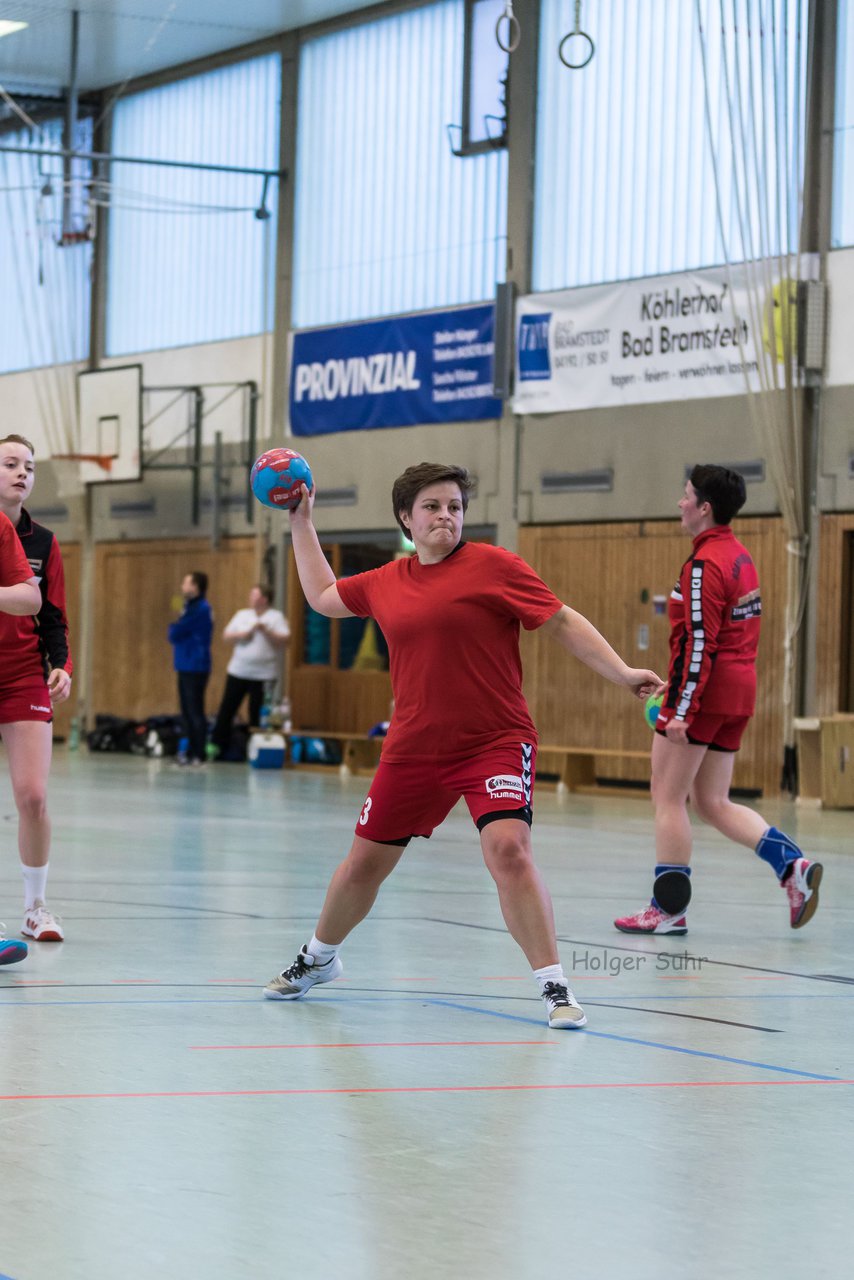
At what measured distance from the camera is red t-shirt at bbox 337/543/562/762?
555cm

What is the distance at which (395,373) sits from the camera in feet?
70.3

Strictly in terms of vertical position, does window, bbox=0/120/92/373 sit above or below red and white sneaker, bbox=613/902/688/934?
above

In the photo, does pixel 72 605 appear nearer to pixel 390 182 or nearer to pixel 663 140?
pixel 390 182

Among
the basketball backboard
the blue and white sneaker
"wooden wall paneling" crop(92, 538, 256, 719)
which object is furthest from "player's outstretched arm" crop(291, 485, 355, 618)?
the basketball backboard

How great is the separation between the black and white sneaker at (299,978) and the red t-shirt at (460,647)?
0.70m

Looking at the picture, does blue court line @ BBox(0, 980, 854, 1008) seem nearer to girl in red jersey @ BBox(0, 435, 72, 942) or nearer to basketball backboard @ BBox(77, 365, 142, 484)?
girl in red jersey @ BBox(0, 435, 72, 942)

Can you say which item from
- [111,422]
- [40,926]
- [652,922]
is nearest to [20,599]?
[40,926]

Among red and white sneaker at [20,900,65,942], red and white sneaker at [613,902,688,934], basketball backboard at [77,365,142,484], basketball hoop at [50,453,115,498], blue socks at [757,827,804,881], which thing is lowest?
red and white sneaker at [613,902,688,934]

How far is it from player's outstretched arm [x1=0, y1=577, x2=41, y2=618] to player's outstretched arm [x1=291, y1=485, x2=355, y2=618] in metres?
1.02

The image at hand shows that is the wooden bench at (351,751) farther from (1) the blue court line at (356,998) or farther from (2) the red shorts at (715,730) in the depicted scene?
(1) the blue court line at (356,998)

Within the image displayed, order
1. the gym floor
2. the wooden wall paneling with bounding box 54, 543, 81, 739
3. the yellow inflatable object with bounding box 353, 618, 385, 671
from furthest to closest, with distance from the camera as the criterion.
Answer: the wooden wall paneling with bounding box 54, 543, 81, 739, the yellow inflatable object with bounding box 353, 618, 385, 671, the gym floor

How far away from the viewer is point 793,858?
784 cm

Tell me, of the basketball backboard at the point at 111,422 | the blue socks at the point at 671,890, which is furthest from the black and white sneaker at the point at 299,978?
the basketball backboard at the point at 111,422

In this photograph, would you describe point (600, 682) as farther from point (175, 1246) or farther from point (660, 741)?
point (175, 1246)
